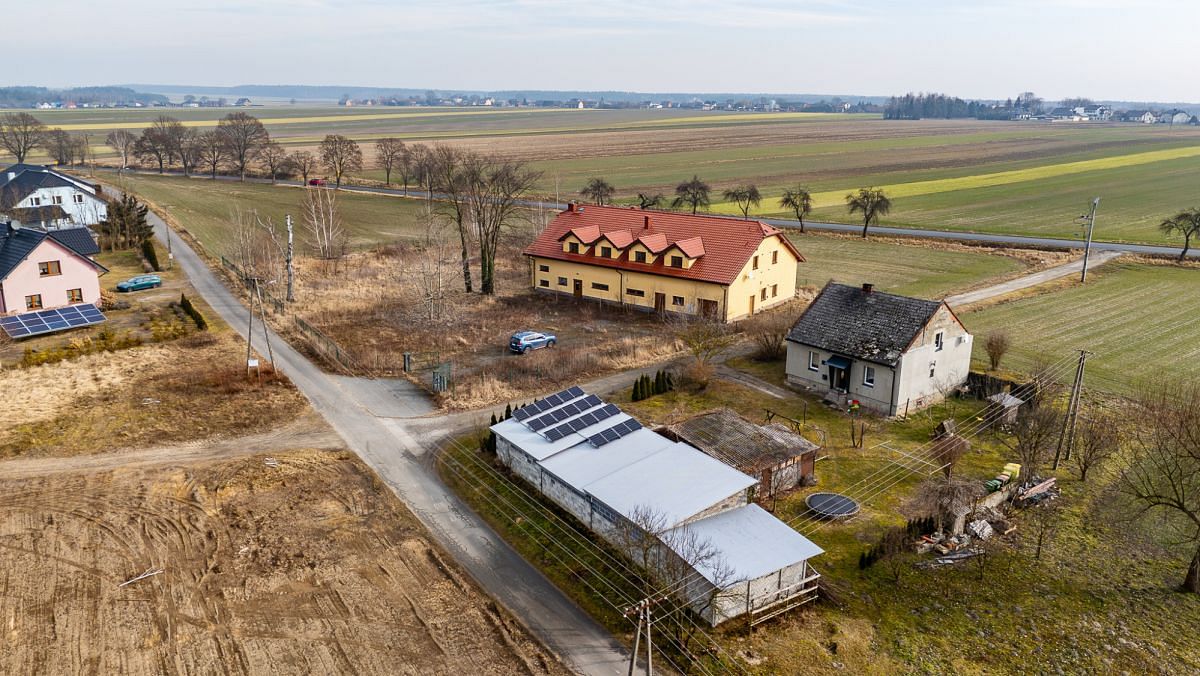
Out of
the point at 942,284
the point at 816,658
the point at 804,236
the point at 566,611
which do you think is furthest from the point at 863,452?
the point at 804,236

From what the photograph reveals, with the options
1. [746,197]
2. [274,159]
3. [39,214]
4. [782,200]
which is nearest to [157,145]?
[274,159]

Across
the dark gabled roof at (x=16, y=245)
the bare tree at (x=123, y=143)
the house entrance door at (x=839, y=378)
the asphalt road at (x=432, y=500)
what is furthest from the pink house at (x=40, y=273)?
the bare tree at (x=123, y=143)

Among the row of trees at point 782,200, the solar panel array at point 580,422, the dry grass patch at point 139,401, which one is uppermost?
the row of trees at point 782,200

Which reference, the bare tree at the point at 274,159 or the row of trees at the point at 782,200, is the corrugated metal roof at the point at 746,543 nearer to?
the row of trees at the point at 782,200

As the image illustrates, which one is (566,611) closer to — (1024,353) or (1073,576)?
(1073,576)

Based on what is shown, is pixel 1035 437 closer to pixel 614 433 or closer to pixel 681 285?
pixel 614 433

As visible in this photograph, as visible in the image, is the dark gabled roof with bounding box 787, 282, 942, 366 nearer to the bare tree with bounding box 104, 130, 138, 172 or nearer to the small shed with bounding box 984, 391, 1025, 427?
the small shed with bounding box 984, 391, 1025, 427
